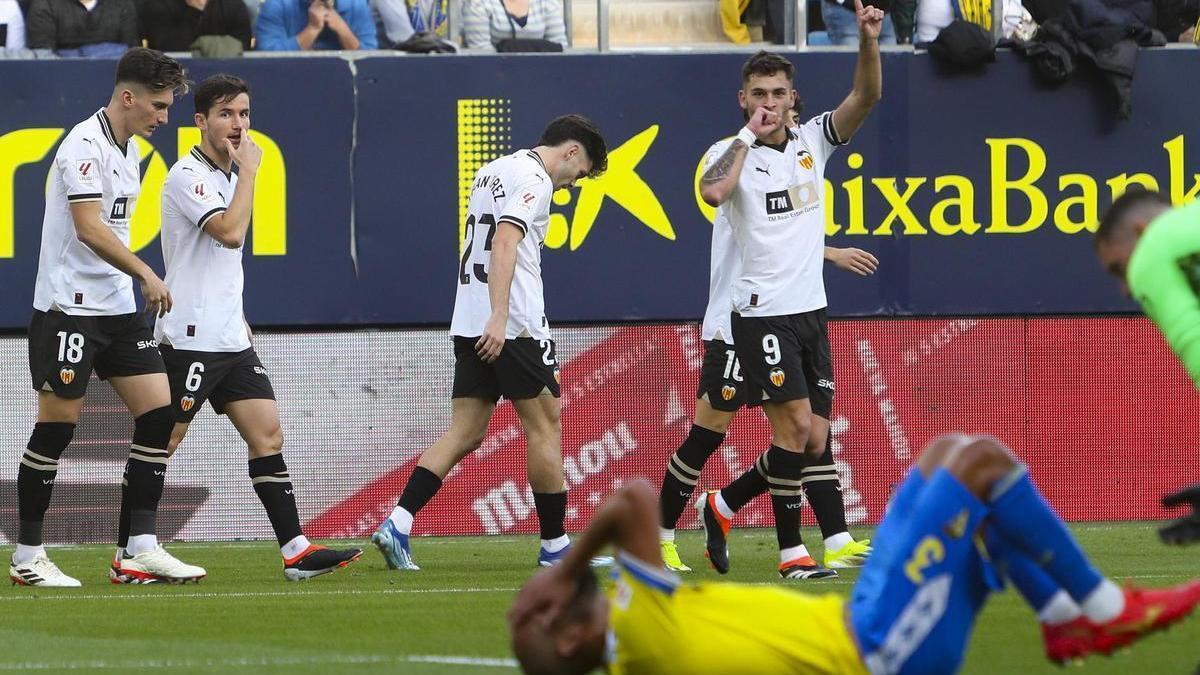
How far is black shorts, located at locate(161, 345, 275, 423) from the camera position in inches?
342

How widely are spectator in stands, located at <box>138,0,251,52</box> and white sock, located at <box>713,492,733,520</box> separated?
17.3 ft

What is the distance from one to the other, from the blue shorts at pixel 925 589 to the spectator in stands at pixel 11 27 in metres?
9.54

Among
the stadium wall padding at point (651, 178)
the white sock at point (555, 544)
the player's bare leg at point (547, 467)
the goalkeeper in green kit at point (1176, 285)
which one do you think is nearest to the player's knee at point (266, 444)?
the player's bare leg at point (547, 467)

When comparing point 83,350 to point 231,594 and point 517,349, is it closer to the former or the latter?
point 231,594

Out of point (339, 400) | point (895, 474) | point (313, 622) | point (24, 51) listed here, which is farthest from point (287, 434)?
point (313, 622)

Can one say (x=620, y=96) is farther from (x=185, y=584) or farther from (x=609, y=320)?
(x=185, y=584)

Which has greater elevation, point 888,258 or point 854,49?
point 854,49

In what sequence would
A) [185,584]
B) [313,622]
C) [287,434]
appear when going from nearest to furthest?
[313,622], [185,584], [287,434]

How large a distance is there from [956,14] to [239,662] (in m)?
8.37

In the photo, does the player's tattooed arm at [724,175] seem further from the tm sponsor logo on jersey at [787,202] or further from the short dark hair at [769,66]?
the short dark hair at [769,66]

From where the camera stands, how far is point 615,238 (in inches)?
489

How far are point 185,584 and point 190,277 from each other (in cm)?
144

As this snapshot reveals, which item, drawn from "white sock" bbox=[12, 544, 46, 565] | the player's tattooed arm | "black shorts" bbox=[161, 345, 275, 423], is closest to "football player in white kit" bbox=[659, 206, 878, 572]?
the player's tattooed arm

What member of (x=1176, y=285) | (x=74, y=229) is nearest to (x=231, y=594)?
(x=74, y=229)
